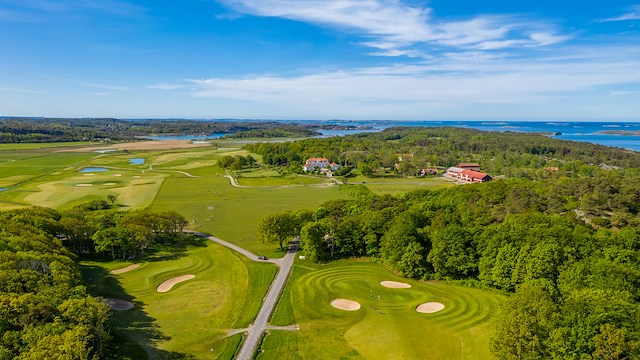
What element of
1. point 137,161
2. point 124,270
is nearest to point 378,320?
point 124,270

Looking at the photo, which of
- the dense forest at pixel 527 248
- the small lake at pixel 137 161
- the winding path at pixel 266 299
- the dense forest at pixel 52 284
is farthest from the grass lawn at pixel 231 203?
the small lake at pixel 137 161

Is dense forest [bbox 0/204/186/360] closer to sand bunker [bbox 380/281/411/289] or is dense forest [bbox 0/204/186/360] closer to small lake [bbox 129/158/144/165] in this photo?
sand bunker [bbox 380/281/411/289]

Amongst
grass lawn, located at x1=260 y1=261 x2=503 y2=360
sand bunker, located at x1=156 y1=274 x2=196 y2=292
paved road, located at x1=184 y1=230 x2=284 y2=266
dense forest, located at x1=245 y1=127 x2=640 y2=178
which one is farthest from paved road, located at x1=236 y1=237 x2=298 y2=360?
dense forest, located at x1=245 y1=127 x2=640 y2=178

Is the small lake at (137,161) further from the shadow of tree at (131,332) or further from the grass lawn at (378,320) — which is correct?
the grass lawn at (378,320)

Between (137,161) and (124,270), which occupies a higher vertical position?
(137,161)

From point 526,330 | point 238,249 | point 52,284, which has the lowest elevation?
point 238,249

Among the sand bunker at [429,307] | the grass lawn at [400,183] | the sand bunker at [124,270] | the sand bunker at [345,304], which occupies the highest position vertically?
the grass lawn at [400,183]

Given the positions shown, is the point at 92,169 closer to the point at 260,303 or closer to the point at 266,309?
the point at 260,303
